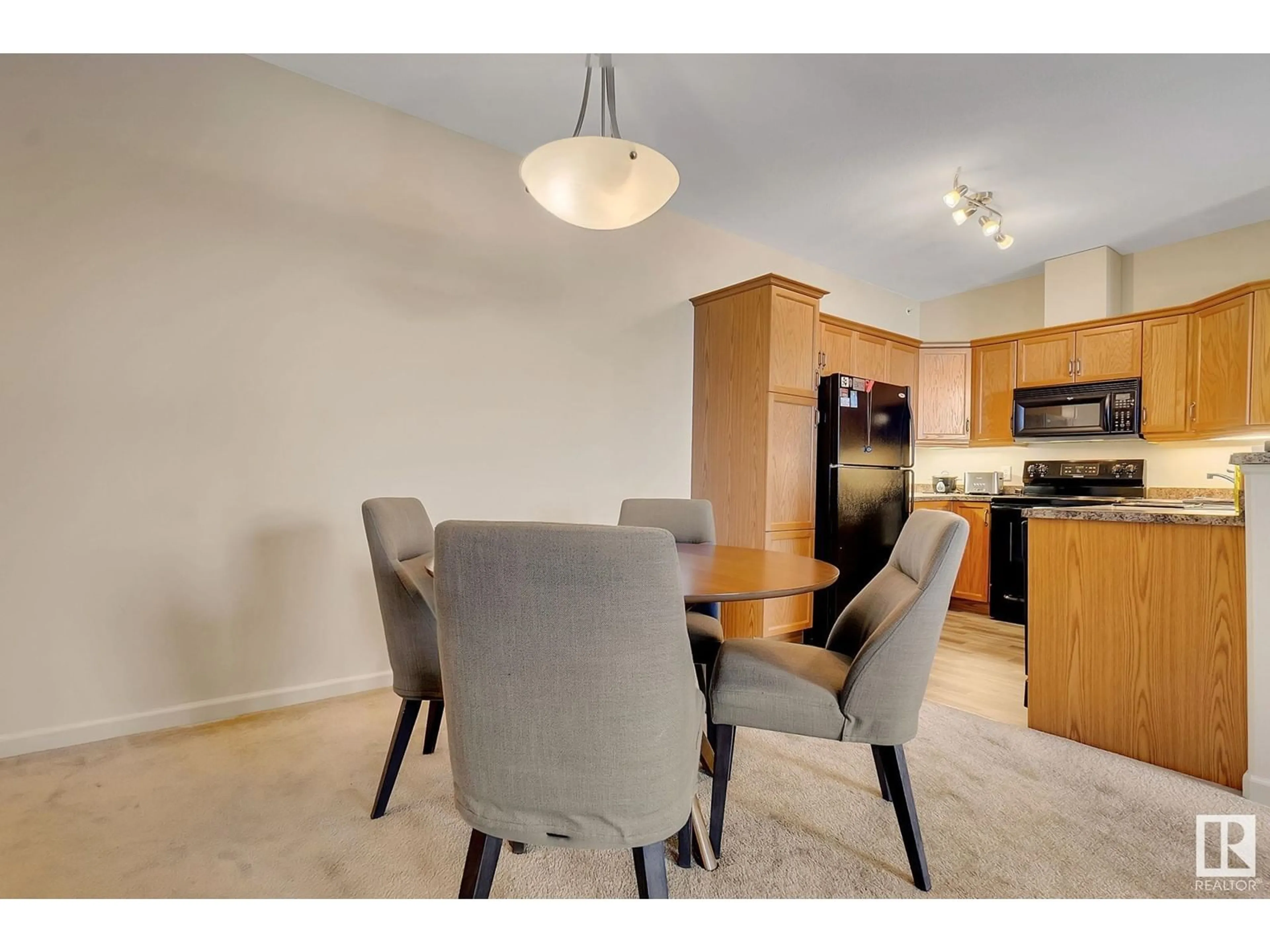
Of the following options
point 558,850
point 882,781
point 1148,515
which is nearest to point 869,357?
point 1148,515

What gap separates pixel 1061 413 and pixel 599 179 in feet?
13.1

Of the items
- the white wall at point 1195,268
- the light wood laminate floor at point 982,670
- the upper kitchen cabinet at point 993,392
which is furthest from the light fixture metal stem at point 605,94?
the white wall at point 1195,268

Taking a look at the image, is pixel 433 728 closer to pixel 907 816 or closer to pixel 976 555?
pixel 907 816

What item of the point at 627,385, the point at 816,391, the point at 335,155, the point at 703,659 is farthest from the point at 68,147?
the point at 816,391

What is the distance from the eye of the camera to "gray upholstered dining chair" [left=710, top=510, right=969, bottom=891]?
1.25 meters

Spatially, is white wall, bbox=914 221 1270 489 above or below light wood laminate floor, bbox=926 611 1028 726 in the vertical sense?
above

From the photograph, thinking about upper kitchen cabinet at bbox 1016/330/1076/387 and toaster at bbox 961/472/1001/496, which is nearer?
upper kitchen cabinet at bbox 1016/330/1076/387

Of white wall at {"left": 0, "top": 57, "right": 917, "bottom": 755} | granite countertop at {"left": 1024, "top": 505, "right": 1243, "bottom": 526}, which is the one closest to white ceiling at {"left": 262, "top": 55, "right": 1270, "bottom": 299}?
white wall at {"left": 0, "top": 57, "right": 917, "bottom": 755}

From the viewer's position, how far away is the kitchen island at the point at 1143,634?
179 cm

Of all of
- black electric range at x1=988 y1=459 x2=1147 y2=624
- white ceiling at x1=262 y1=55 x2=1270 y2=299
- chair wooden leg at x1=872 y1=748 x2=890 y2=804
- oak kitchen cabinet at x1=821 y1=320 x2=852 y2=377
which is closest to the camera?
chair wooden leg at x1=872 y1=748 x2=890 y2=804

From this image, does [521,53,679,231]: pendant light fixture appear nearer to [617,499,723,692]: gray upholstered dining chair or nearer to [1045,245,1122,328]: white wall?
[617,499,723,692]: gray upholstered dining chair

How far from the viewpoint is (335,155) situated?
2.48 meters

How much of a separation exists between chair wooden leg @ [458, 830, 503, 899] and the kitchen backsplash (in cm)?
392

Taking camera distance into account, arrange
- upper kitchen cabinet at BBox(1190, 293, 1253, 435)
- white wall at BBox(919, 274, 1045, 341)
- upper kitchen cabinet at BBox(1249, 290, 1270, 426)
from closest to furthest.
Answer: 1. upper kitchen cabinet at BBox(1249, 290, 1270, 426)
2. upper kitchen cabinet at BBox(1190, 293, 1253, 435)
3. white wall at BBox(919, 274, 1045, 341)
